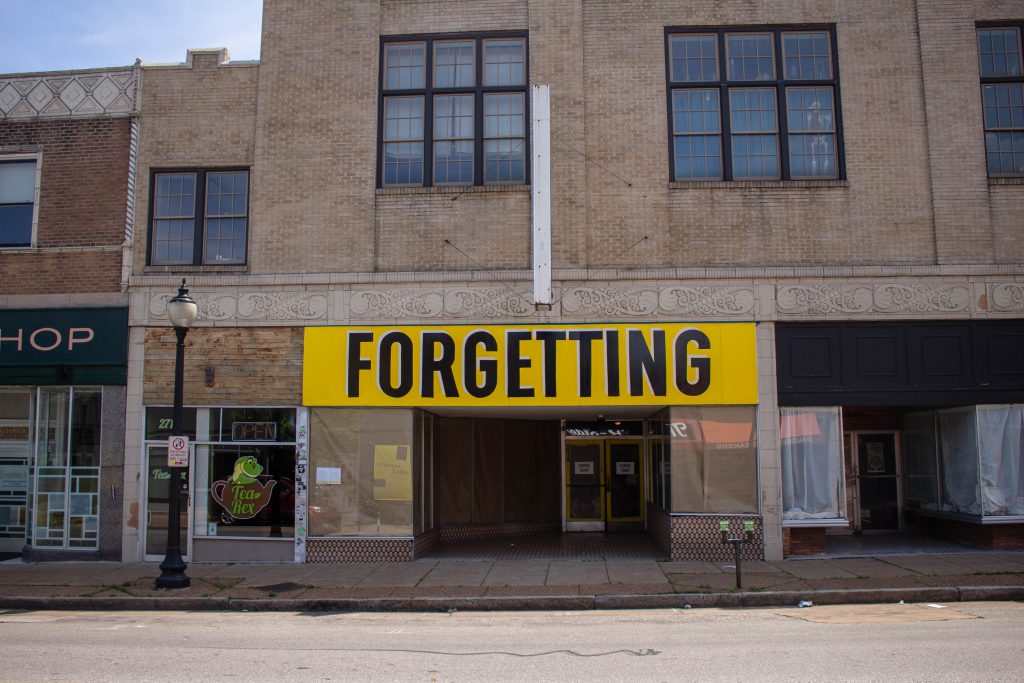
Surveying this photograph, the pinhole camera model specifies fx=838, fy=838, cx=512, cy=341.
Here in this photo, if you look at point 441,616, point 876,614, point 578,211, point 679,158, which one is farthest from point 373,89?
point 876,614

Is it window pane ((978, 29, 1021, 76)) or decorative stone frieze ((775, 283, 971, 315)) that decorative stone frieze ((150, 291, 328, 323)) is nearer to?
decorative stone frieze ((775, 283, 971, 315))

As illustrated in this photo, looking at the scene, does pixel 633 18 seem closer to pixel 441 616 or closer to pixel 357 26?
pixel 357 26

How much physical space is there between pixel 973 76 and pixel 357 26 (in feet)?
38.6

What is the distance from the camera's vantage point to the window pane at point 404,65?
16547mm

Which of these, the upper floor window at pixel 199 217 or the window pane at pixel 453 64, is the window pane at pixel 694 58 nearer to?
the window pane at pixel 453 64

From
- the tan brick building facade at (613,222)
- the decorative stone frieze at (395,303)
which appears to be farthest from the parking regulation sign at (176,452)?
the decorative stone frieze at (395,303)

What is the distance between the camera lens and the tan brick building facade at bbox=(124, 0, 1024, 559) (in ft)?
50.0

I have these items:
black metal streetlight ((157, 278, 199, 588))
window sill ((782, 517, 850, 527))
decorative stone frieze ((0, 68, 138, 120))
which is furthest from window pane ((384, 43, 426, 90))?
window sill ((782, 517, 850, 527))

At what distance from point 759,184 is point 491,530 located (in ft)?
30.5

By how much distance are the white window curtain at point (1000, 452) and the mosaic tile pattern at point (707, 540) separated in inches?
168

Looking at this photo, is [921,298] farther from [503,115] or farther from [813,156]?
[503,115]

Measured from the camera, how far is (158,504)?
15.8 m

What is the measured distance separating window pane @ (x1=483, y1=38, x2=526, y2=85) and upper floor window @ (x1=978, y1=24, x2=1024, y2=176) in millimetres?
8758

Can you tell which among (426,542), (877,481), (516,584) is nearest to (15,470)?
(426,542)
